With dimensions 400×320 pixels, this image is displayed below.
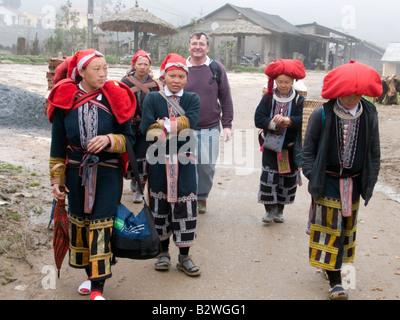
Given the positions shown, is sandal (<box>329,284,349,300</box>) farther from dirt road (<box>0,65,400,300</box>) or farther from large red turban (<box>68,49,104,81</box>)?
large red turban (<box>68,49,104,81</box>)

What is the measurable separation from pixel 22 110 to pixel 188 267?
751 cm

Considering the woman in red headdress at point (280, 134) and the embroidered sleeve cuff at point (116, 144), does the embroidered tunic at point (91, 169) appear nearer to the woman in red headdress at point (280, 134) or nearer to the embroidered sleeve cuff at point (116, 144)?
the embroidered sleeve cuff at point (116, 144)

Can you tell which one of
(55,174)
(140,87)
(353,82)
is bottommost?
(55,174)

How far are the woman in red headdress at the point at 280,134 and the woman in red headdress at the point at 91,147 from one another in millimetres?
2133

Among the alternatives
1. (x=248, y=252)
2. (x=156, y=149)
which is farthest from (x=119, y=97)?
(x=248, y=252)

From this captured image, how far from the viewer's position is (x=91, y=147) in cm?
338

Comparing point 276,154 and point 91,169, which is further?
point 276,154

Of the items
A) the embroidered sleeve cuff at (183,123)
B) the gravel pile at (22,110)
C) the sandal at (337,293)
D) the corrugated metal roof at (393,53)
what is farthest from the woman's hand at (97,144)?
the corrugated metal roof at (393,53)

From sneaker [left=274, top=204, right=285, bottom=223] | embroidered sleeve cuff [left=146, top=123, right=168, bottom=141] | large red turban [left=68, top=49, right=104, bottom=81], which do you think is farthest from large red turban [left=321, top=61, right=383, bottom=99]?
sneaker [left=274, top=204, right=285, bottom=223]

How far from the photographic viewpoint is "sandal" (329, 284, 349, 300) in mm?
3779

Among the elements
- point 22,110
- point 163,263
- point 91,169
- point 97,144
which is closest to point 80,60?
point 97,144

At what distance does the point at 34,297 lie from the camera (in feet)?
12.1

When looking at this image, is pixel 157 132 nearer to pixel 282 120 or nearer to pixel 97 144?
pixel 97 144
